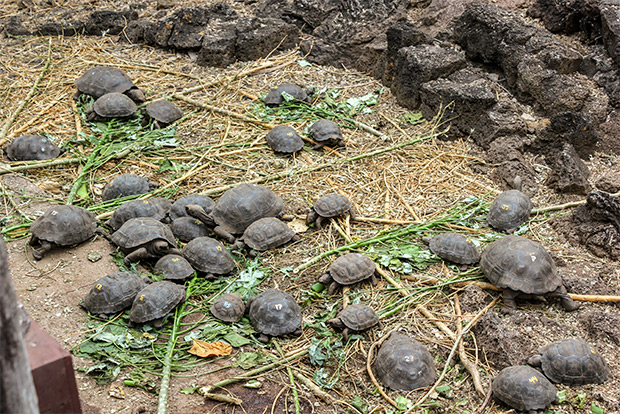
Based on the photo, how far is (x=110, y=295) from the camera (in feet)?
13.7

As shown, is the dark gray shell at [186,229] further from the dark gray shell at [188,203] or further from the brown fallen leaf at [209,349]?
the brown fallen leaf at [209,349]

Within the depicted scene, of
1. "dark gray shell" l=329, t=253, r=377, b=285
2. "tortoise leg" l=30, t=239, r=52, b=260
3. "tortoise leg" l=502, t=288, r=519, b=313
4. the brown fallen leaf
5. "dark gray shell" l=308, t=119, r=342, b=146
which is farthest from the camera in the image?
"dark gray shell" l=308, t=119, r=342, b=146

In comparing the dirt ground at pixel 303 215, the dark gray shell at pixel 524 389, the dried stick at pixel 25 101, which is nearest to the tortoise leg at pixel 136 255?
the dirt ground at pixel 303 215

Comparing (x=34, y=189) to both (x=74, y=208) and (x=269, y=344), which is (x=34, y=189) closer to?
(x=74, y=208)

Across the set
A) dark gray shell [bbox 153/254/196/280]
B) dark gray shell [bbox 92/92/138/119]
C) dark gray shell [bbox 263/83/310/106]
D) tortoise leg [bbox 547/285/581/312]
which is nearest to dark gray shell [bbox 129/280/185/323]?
dark gray shell [bbox 153/254/196/280]

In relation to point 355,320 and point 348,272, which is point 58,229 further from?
point 355,320

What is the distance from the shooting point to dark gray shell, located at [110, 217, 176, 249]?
4.71 metres

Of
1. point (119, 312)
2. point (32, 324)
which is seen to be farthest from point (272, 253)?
point (32, 324)

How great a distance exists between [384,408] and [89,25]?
24.1ft

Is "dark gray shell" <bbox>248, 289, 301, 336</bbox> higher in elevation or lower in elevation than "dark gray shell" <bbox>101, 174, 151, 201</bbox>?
lower

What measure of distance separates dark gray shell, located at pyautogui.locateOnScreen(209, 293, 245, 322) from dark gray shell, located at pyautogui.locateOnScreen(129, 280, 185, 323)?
0.93 ft

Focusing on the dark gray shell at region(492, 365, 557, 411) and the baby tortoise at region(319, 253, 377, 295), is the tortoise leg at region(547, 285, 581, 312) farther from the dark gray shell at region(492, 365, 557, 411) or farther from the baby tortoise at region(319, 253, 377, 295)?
the baby tortoise at region(319, 253, 377, 295)

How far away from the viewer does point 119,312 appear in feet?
14.0

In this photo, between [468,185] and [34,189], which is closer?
[34,189]
